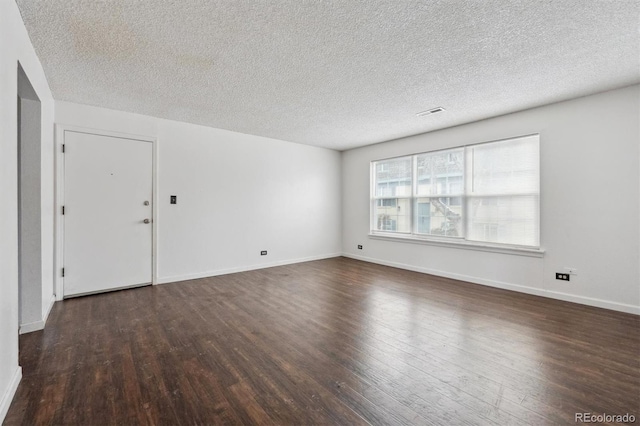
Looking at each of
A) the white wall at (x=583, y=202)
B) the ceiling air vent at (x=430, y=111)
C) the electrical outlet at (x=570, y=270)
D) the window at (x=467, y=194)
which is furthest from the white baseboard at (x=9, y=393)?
the electrical outlet at (x=570, y=270)

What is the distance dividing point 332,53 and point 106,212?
3.55m

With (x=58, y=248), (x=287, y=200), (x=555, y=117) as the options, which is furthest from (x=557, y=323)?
(x=58, y=248)

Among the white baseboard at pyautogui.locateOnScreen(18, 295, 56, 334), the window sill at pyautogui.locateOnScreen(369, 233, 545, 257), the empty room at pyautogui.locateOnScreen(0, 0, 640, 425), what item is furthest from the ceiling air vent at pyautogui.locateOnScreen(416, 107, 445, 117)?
the white baseboard at pyautogui.locateOnScreen(18, 295, 56, 334)

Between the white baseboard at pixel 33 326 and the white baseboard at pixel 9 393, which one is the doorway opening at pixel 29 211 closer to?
the white baseboard at pixel 33 326

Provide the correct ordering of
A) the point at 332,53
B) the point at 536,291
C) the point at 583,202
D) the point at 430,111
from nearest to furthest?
the point at 332,53
the point at 583,202
the point at 536,291
the point at 430,111

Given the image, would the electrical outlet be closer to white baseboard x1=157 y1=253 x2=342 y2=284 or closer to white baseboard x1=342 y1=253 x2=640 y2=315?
white baseboard x1=342 y1=253 x2=640 y2=315

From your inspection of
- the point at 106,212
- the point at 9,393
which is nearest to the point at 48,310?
the point at 106,212

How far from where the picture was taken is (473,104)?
3588mm

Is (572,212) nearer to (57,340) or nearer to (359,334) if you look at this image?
(359,334)

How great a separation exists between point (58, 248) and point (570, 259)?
633cm

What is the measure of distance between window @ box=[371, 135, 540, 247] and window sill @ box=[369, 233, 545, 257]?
86 millimetres

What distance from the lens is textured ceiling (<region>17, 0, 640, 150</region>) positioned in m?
1.91

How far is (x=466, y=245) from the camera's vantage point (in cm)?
438

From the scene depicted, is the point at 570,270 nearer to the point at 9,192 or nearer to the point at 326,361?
the point at 326,361
